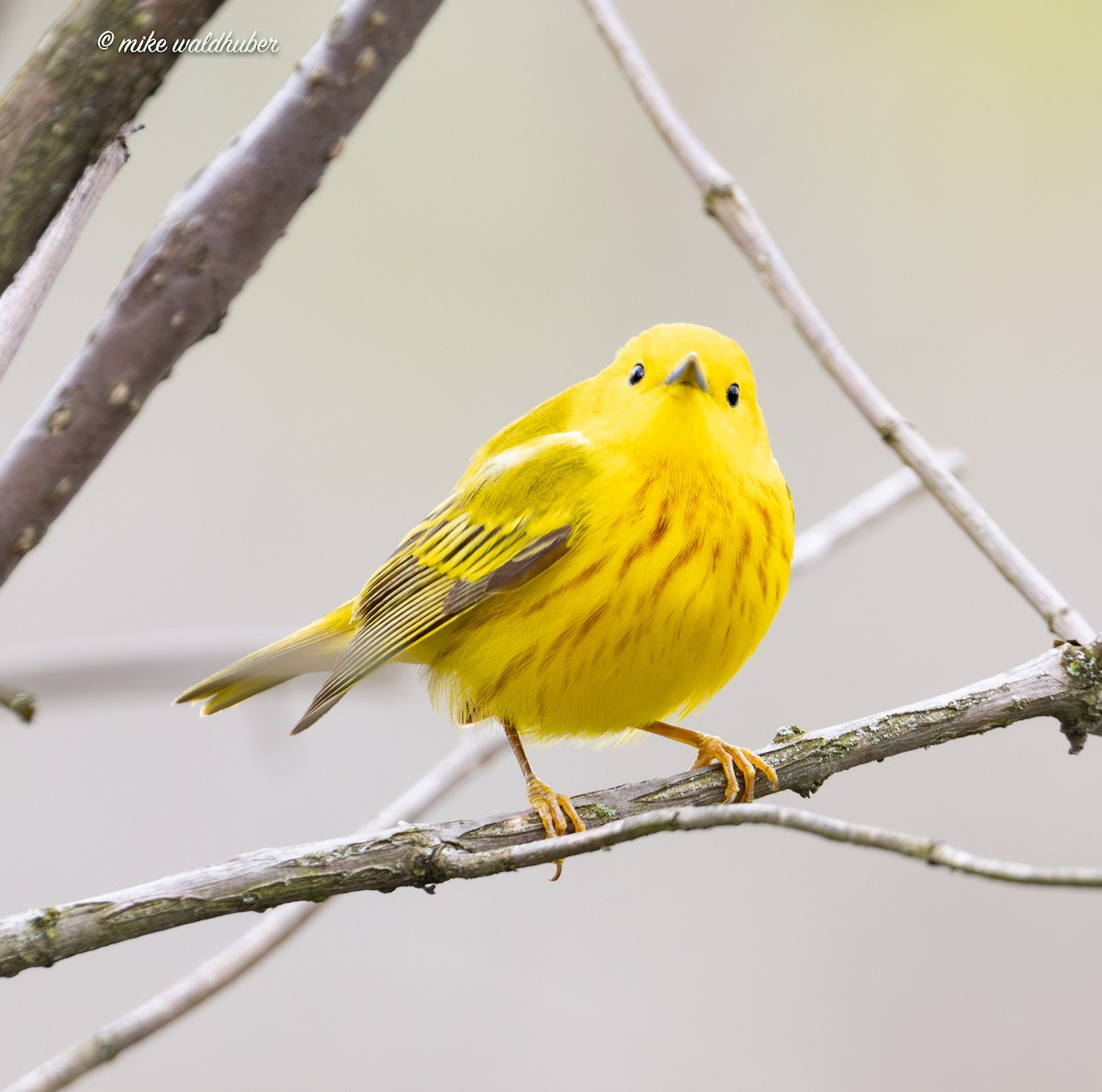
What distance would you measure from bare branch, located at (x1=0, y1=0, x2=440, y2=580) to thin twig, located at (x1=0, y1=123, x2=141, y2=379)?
0.53ft

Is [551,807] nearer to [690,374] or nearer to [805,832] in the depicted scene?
[690,374]

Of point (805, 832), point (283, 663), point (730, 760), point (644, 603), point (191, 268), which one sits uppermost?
point (283, 663)

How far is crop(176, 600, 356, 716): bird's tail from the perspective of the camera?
8.51ft

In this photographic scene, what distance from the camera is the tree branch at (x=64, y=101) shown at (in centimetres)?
86

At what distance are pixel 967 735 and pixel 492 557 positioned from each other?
38.6 inches

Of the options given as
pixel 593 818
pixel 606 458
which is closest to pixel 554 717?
pixel 593 818

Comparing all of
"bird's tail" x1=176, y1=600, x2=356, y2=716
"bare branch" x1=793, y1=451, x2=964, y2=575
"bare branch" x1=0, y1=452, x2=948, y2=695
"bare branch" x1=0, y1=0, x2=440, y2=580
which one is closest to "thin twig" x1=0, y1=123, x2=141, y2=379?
"bare branch" x1=0, y1=0, x2=440, y2=580

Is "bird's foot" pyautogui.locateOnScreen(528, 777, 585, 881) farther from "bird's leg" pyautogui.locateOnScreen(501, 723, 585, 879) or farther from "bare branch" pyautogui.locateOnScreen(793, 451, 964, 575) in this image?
"bare branch" pyautogui.locateOnScreen(793, 451, 964, 575)

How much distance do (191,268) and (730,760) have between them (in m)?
1.56

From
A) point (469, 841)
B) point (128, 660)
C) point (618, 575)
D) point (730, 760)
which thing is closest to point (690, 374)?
point (618, 575)

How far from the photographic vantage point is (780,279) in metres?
2.10

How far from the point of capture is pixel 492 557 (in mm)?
2400

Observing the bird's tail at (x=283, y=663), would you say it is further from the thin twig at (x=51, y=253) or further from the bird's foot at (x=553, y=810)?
the thin twig at (x=51, y=253)

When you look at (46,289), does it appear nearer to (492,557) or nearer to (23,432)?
(23,432)
